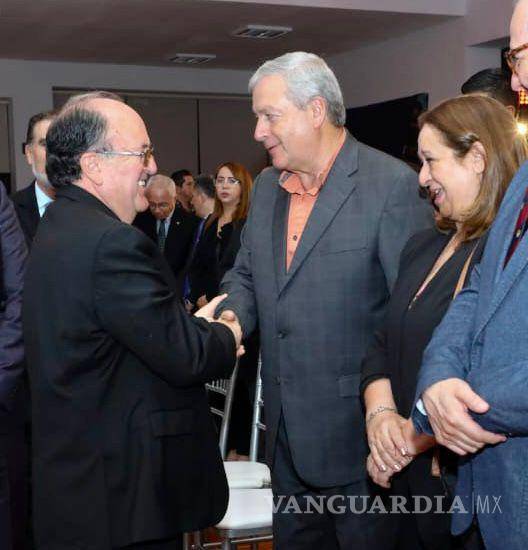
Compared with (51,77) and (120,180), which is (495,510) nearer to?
(120,180)

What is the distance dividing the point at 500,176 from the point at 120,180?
3.02 feet

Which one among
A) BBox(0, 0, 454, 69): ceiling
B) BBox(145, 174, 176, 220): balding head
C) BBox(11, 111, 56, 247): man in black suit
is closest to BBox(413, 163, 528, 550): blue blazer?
BBox(11, 111, 56, 247): man in black suit

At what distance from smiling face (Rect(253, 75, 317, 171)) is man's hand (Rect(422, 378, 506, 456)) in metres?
1.08

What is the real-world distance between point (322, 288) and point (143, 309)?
0.62m

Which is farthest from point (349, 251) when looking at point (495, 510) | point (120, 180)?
point (495, 510)

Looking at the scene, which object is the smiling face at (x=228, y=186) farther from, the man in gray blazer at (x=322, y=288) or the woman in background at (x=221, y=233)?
the man in gray blazer at (x=322, y=288)

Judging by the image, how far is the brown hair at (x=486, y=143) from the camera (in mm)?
2023

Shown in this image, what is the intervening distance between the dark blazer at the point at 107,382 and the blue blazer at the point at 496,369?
0.65 m

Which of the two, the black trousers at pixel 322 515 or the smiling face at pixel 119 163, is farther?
the black trousers at pixel 322 515

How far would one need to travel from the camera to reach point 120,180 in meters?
2.15

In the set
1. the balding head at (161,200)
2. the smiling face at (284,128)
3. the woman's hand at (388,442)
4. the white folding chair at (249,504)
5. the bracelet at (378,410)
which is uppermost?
the smiling face at (284,128)

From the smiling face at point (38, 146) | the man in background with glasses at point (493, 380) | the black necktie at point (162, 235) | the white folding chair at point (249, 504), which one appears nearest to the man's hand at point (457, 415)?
the man in background with glasses at point (493, 380)

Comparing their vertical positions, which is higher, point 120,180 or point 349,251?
point 120,180

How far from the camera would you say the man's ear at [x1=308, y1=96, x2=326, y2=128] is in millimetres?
2502
